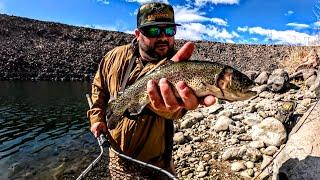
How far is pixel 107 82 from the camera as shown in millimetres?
5129

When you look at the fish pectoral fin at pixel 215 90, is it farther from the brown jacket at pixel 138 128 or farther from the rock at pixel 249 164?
the rock at pixel 249 164

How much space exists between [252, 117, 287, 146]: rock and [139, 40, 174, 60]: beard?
267 inches

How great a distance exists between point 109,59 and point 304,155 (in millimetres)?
3366

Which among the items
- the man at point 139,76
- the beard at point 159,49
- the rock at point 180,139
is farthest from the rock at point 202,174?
the beard at point 159,49

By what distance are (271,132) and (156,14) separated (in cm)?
725

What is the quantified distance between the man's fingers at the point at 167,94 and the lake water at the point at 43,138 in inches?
388

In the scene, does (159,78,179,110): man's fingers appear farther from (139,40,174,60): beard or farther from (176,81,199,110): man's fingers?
(139,40,174,60): beard

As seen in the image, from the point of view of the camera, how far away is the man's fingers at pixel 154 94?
385cm

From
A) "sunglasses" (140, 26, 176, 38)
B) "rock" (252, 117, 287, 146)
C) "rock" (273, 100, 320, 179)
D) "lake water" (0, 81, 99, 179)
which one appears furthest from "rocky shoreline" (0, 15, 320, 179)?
"sunglasses" (140, 26, 176, 38)

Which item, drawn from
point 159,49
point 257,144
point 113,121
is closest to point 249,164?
point 257,144

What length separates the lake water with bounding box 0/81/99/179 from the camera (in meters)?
13.9

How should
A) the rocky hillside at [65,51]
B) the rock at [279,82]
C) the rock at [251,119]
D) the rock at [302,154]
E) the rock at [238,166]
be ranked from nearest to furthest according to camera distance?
the rock at [302,154]
the rock at [238,166]
the rock at [251,119]
the rock at [279,82]
the rocky hillside at [65,51]

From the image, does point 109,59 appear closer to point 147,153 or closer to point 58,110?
point 147,153

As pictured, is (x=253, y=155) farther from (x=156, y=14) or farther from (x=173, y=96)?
(x=173, y=96)
